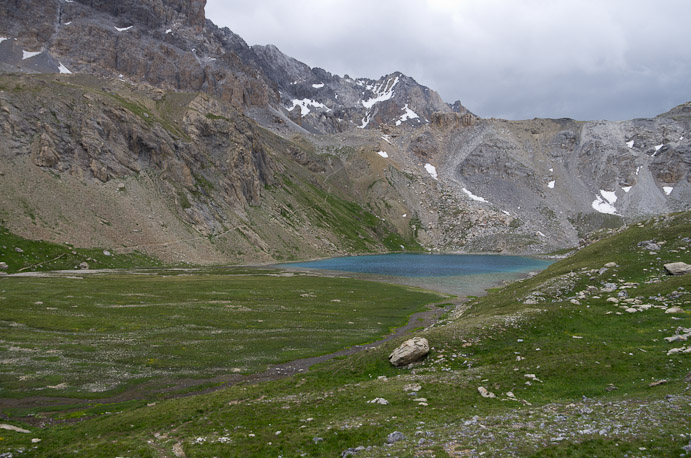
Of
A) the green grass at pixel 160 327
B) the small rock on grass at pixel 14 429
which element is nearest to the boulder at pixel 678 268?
the green grass at pixel 160 327

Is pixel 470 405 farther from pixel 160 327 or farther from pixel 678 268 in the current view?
pixel 160 327

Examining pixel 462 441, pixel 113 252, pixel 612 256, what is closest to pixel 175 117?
pixel 113 252

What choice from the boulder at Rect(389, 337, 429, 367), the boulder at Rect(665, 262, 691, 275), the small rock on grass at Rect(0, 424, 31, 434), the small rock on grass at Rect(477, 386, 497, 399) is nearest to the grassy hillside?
the small rock on grass at Rect(477, 386, 497, 399)

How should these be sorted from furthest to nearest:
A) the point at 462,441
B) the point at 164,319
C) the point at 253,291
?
the point at 253,291 < the point at 164,319 < the point at 462,441

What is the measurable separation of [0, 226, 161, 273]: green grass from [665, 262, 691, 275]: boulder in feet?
395

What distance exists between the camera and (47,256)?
97188mm

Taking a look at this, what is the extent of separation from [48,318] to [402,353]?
43574 mm

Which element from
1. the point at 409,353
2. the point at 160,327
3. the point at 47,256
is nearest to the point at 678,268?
the point at 409,353

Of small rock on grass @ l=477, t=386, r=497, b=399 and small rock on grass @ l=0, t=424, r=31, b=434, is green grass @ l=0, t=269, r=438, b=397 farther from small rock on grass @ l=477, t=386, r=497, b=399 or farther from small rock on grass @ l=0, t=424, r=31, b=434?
small rock on grass @ l=477, t=386, r=497, b=399

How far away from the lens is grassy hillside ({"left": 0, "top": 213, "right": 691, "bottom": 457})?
14492 millimetres

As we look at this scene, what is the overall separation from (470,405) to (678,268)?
3394 centimetres

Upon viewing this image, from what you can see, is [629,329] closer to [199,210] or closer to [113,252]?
[113,252]

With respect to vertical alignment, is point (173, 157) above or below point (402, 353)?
above

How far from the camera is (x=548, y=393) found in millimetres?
20391
